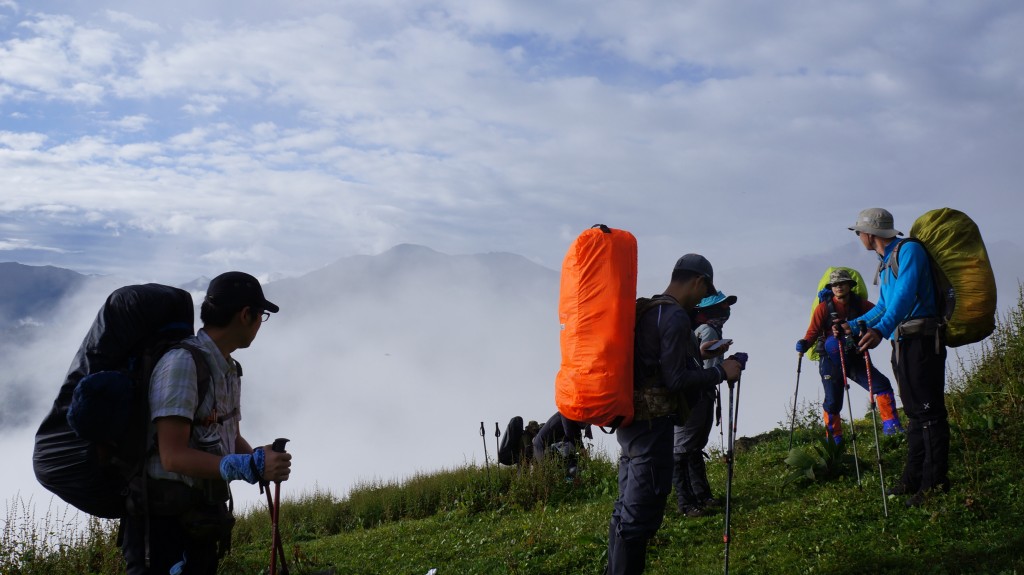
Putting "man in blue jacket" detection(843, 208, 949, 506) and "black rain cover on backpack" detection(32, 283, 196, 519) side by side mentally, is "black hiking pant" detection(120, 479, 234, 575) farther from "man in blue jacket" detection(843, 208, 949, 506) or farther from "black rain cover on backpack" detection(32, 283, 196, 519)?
"man in blue jacket" detection(843, 208, 949, 506)

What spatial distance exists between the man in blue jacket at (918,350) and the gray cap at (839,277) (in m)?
3.24

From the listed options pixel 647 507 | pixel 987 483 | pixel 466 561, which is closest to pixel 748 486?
pixel 987 483

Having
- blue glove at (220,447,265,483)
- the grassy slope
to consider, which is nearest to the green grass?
the grassy slope

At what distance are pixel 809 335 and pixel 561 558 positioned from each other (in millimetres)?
4936

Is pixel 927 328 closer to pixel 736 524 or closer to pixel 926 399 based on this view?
pixel 926 399

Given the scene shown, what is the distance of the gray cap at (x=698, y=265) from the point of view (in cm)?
557

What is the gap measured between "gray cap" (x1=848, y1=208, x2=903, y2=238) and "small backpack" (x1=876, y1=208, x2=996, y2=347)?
0.67 ft

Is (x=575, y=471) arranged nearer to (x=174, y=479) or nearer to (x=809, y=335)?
(x=809, y=335)

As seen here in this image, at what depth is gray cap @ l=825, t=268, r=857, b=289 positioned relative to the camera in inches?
391

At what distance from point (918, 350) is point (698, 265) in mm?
2482

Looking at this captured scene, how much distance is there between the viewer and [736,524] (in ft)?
24.2

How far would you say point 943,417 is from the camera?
6.52 metres

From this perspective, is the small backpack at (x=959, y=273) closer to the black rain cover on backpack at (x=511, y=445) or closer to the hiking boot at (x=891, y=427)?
the hiking boot at (x=891, y=427)

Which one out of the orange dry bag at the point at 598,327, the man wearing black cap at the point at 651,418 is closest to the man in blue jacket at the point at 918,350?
the man wearing black cap at the point at 651,418
